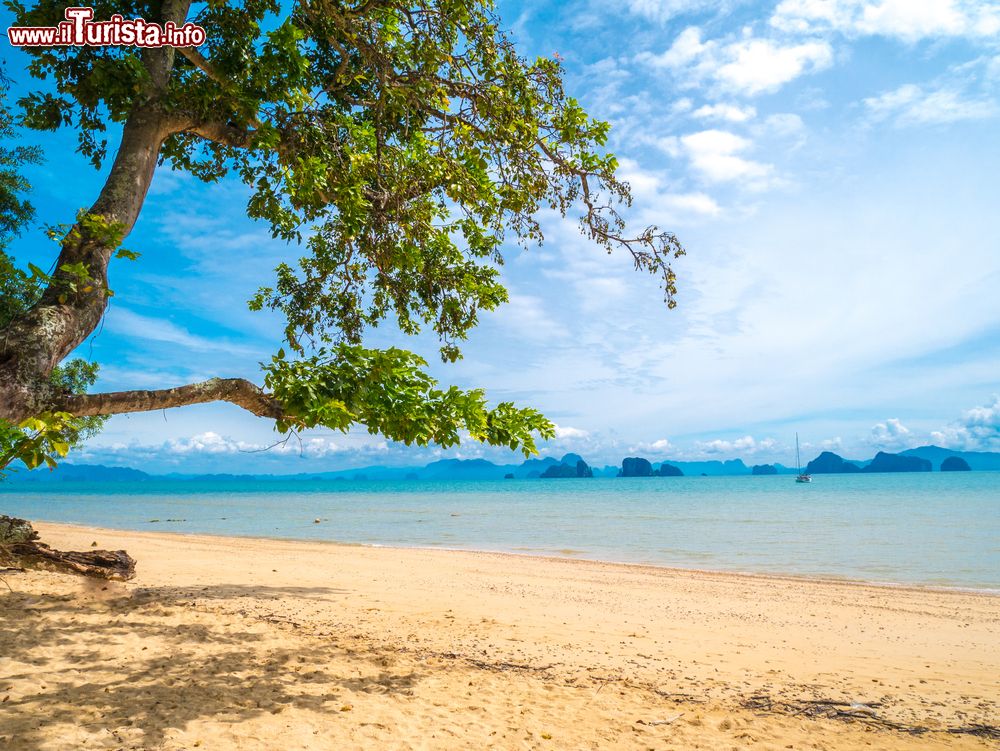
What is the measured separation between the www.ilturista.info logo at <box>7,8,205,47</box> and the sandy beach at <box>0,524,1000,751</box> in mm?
→ 6451

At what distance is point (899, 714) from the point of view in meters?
6.35

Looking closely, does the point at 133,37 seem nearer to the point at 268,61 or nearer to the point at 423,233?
the point at 268,61

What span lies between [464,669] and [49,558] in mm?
7517

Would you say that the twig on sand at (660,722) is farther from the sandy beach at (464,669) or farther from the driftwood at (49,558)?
the driftwood at (49,558)

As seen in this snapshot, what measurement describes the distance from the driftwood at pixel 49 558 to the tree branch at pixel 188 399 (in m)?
4.54

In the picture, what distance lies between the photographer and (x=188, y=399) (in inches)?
228

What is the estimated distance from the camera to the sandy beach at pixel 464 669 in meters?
5.36

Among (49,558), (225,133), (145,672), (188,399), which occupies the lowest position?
(145,672)

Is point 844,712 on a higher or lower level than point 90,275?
lower

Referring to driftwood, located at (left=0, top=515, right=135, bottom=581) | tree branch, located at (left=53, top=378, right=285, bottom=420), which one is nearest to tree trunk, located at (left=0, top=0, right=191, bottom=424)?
tree branch, located at (left=53, top=378, right=285, bottom=420)

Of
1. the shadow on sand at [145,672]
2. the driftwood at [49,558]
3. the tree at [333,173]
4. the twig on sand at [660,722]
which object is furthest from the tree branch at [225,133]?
the twig on sand at [660,722]

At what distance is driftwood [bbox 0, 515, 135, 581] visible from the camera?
911cm

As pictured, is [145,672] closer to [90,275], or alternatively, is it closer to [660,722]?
[90,275]

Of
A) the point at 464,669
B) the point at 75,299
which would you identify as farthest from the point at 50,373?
the point at 464,669
